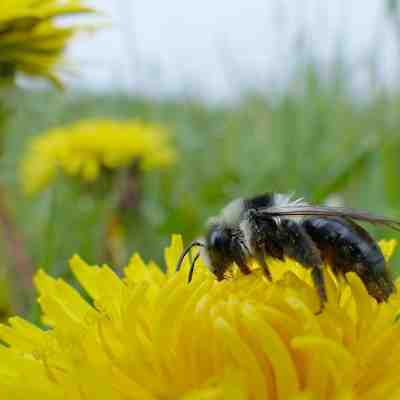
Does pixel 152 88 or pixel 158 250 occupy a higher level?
pixel 152 88

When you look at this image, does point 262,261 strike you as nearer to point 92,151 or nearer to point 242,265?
point 242,265

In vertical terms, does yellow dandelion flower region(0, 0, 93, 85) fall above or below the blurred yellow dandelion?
above

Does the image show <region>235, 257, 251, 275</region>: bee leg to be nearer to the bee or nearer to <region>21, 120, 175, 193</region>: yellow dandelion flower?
the bee

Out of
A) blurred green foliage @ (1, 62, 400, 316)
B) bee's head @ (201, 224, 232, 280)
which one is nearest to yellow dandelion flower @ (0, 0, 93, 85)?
blurred green foliage @ (1, 62, 400, 316)

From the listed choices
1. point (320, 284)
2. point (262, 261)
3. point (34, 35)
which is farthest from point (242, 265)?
point (34, 35)

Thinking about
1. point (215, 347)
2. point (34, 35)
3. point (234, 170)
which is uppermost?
point (34, 35)


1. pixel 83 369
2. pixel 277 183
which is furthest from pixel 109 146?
pixel 83 369

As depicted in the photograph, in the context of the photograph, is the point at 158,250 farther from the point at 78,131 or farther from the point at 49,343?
the point at 49,343
